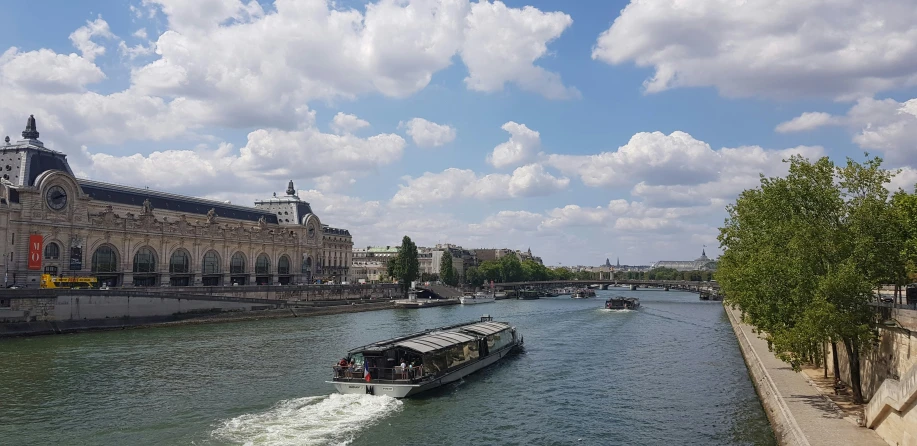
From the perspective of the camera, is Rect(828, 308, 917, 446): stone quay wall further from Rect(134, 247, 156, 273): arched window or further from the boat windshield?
Rect(134, 247, 156, 273): arched window

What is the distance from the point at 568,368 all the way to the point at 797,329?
19.5m

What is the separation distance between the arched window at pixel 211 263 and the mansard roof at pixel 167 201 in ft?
38.9

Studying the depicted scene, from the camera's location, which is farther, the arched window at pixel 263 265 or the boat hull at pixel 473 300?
the boat hull at pixel 473 300

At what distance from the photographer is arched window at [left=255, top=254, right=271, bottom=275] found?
4481 inches

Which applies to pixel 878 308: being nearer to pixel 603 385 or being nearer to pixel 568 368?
pixel 603 385

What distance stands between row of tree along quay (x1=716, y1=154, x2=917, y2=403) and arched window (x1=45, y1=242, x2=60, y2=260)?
77281 millimetres

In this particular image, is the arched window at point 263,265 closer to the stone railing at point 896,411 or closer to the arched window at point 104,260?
the arched window at point 104,260

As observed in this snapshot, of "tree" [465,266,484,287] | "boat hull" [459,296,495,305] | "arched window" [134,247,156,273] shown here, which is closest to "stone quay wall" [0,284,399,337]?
"arched window" [134,247,156,273]

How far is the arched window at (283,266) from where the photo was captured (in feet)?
394

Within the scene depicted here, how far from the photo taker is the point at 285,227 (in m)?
130

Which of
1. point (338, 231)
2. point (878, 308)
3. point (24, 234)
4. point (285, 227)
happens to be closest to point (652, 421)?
point (878, 308)

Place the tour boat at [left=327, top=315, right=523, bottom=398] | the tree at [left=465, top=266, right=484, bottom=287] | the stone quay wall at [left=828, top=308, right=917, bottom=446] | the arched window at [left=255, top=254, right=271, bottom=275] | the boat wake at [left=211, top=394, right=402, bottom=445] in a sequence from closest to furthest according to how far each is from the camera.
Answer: the stone quay wall at [left=828, top=308, right=917, bottom=446] < the boat wake at [left=211, top=394, right=402, bottom=445] < the tour boat at [left=327, top=315, right=523, bottom=398] < the arched window at [left=255, top=254, right=271, bottom=275] < the tree at [left=465, top=266, right=484, bottom=287]

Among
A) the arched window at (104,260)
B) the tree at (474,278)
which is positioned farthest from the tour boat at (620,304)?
the tree at (474,278)

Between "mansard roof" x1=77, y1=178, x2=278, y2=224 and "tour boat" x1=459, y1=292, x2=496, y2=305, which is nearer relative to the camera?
"mansard roof" x1=77, y1=178, x2=278, y2=224
